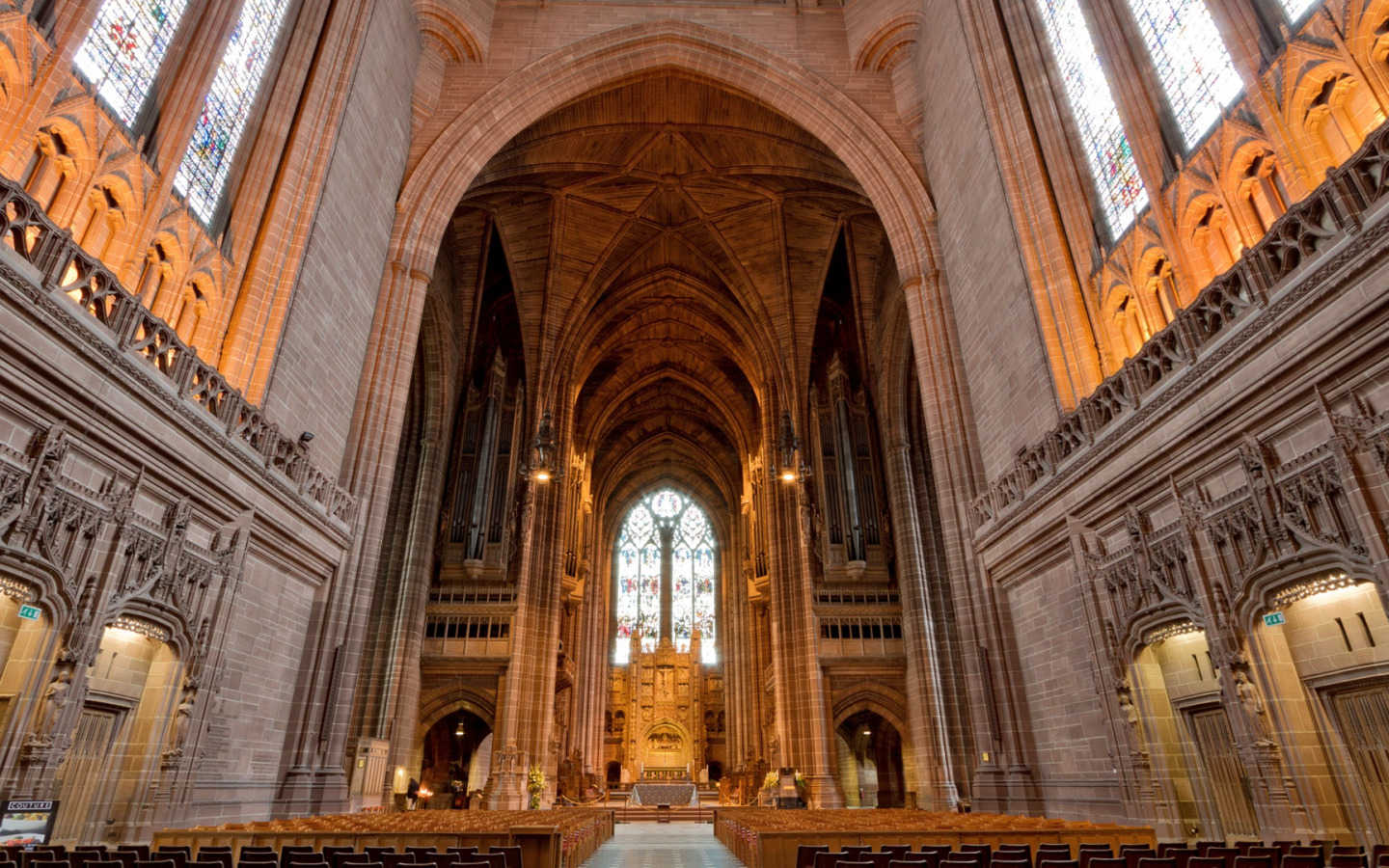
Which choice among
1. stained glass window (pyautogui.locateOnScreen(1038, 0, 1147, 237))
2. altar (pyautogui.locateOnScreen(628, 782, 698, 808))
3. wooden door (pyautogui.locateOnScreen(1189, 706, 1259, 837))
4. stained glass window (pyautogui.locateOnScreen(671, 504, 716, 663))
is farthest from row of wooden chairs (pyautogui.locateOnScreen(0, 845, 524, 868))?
stained glass window (pyautogui.locateOnScreen(671, 504, 716, 663))

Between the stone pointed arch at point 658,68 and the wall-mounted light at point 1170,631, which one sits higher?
the stone pointed arch at point 658,68

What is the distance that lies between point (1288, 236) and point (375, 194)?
45.0 feet

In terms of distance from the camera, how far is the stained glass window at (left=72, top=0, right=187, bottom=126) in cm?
837

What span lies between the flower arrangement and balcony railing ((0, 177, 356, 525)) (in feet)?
34.9

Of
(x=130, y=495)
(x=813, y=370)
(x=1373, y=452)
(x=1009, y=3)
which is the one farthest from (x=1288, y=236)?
(x=813, y=370)

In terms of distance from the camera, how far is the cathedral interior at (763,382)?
6766mm

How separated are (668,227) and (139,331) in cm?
1862

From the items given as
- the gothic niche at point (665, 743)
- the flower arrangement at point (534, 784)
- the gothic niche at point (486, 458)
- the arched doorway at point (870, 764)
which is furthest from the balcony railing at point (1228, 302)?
the gothic niche at point (665, 743)

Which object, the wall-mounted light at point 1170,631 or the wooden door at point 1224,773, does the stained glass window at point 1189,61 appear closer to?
the wall-mounted light at point 1170,631

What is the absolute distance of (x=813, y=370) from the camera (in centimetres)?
2581

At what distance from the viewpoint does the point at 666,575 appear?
39.7 m

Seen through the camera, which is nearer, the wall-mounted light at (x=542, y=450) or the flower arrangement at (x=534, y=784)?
the flower arrangement at (x=534, y=784)

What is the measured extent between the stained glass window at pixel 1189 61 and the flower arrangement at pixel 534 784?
1867 cm

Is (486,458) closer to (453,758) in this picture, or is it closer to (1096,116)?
(453,758)
